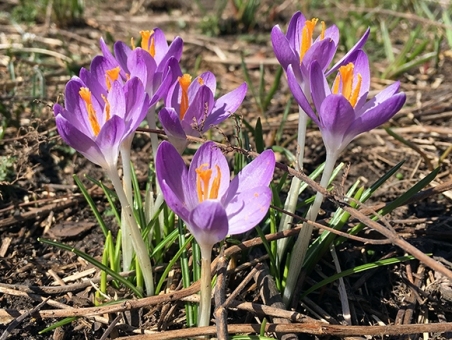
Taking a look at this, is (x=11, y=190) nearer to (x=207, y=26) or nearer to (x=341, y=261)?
(x=341, y=261)

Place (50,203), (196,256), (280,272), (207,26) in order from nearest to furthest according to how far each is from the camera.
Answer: (196,256), (280,272), (50,203), (207,26)

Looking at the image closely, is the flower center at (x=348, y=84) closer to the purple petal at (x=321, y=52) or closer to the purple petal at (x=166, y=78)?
the purple petal at (x=321, y=52)

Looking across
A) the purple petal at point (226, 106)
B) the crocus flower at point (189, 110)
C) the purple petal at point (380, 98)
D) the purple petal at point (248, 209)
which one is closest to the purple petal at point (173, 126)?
the crocus flower at point (189, 110)

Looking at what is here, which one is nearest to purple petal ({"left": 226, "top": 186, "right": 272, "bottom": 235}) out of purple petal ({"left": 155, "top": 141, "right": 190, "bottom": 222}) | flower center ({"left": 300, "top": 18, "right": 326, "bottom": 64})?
purple petal ({"left": 155, "top": 141, "right": 190, "bottom": 222})

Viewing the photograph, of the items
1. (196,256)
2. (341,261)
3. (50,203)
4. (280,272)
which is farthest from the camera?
(50,203)

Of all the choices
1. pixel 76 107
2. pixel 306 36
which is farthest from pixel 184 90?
pixel 306 36

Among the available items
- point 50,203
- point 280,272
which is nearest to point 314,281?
point 280,272
